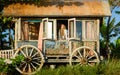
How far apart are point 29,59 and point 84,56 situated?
9.05 ft

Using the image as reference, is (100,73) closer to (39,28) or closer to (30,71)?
(30,71)

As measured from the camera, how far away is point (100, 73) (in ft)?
72.7

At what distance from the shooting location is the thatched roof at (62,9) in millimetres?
25250

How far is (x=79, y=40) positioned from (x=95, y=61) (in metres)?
1.35

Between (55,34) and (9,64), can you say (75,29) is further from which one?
(9,64)

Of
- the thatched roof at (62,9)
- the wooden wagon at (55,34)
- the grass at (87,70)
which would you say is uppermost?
the thatched roof at (62,9)

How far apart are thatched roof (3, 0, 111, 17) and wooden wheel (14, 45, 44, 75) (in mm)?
1942

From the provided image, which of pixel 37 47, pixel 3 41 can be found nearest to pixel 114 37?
pixel 3 41

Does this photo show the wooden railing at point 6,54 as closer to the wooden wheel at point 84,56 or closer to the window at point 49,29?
the window at point 49,29

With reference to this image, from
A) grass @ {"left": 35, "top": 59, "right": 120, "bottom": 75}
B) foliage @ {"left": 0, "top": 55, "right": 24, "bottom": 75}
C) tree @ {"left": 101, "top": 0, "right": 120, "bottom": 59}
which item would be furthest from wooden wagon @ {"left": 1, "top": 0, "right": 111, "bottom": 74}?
tree @ {"left": 101, "top": 0, "right": 120, "bottom": 59}


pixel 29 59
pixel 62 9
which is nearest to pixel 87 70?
pixel 29 59

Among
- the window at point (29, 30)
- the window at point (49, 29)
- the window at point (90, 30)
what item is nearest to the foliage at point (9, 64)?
the window at point (29, 30)

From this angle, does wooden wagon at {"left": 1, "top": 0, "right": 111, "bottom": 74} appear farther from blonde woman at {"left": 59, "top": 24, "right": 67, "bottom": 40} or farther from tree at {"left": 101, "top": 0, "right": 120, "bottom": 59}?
tree at {"left": 101, "top": 0, "right": 120, "bottom": 59}

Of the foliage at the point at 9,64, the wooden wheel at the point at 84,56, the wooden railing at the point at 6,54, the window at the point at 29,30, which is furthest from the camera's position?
the window at the point at 29,30
